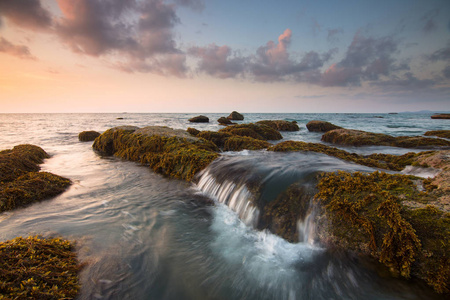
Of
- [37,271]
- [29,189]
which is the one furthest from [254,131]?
[37,271]

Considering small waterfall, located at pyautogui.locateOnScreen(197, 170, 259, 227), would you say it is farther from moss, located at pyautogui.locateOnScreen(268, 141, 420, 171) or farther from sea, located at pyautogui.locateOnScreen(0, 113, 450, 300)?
moss, located at pyautogui.locateOnScreen(268, 141, 420, 171)

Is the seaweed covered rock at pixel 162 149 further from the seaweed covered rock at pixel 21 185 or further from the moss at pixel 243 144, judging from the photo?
the seaweed covered rock at pixel 21 185

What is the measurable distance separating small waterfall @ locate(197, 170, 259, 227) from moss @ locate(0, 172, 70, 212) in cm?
395

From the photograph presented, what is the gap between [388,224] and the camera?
267 cm

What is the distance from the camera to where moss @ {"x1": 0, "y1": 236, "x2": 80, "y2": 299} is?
1.99m

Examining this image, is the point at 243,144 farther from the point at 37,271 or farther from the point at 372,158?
the point at 37,271

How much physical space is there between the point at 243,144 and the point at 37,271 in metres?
8.27

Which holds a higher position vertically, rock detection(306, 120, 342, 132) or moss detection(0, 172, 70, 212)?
rock detection(306, 120, 342, 132)

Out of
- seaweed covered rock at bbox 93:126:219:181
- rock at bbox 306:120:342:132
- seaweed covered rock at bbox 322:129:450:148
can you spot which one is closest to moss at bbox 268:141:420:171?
seaweed covered rock at bbox 93:126:219:181

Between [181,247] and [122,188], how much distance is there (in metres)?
3.53

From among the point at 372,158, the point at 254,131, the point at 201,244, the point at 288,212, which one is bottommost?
the point at 201,244

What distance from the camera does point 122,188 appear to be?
607 centimetres

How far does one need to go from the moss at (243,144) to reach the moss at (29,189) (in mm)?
6740

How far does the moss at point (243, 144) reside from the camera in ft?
30.5
